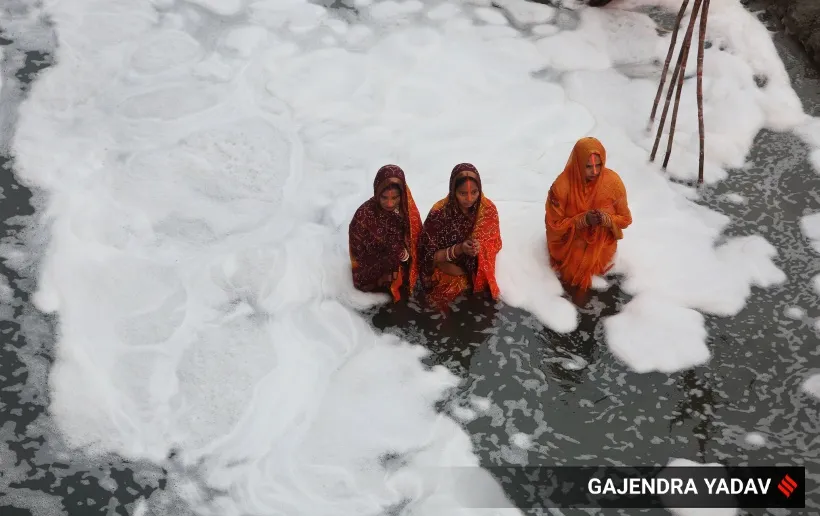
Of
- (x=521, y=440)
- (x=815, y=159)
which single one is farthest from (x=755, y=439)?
(x=815, y=159)

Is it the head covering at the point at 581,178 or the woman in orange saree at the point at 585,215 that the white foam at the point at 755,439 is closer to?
the woman in orange saree at the point at 585,215

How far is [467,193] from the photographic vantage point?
394 cm

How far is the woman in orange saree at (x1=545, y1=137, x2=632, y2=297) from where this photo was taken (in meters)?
4.07

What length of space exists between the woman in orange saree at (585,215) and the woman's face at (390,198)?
92 cm

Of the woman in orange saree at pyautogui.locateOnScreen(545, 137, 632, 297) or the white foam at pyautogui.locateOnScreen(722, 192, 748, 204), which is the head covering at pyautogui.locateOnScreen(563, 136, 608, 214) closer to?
the woman in orange saree at pyautogui.locateOnScreen(545, 137, 632, 297)

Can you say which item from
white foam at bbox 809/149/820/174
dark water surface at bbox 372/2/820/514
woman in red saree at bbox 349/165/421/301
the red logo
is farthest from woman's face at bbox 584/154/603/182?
white foam at bbox 809/149/820/174

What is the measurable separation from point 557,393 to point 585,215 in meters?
0.97

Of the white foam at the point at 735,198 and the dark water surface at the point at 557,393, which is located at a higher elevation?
the white foam at the point at 735,198

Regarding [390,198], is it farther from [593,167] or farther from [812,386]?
[812,386]

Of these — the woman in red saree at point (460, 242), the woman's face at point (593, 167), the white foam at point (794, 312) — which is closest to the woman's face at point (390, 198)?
the woman in red saree at point (460, 242)

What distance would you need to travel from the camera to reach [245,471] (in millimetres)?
3543

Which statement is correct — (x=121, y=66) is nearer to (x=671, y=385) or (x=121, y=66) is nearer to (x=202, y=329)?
(x=202, y=329)

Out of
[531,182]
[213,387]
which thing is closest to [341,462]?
[213,387]

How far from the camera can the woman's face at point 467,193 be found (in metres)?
3.92
